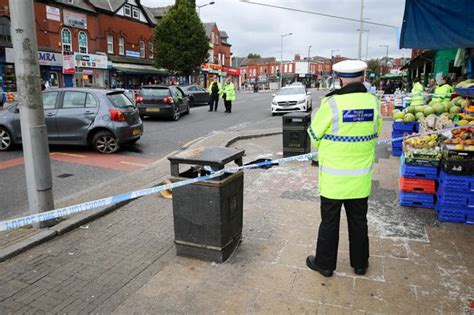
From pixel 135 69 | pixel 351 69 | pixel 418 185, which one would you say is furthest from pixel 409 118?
pixel 135 69

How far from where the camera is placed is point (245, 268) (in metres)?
3.96

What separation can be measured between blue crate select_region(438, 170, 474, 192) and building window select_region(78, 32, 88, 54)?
3395 cm

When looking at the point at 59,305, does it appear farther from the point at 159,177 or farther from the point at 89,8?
the point at 89,8

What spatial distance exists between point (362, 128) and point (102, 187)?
4.80 m

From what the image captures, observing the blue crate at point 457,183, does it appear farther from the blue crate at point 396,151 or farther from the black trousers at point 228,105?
the black trousers at point 228,105

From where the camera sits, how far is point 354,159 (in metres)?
3.54

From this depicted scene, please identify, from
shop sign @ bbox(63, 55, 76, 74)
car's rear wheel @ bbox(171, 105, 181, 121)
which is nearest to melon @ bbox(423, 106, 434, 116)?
car's rear wheel @ bbox(171, 105, 181, 121)

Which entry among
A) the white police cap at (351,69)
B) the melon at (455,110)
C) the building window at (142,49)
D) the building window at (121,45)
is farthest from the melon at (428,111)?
the building window at (142,49)

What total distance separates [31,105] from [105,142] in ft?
17.7

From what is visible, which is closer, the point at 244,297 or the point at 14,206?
the point at 244,297

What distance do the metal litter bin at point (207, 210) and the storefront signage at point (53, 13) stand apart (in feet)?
102

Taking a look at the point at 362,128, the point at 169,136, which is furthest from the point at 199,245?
the point at 169,136

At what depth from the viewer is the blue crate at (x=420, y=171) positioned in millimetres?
5367

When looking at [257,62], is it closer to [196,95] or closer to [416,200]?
[196,95]
